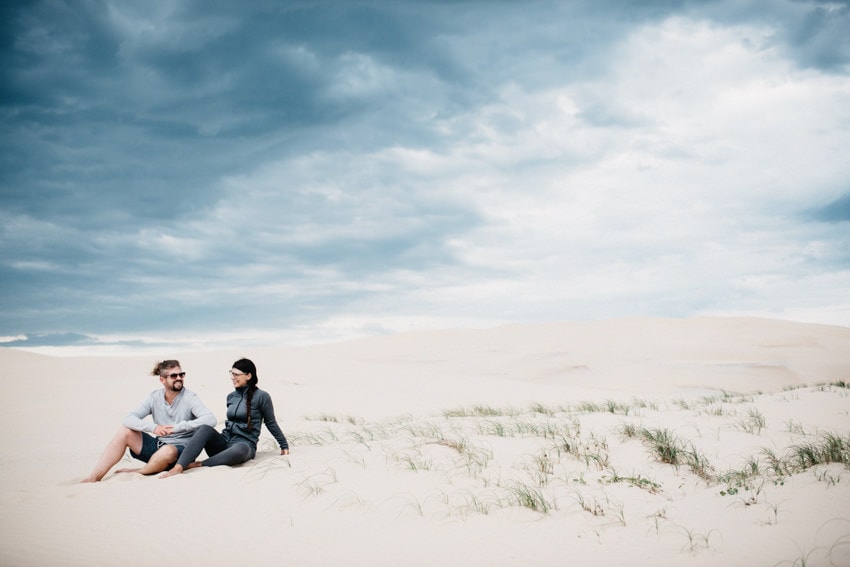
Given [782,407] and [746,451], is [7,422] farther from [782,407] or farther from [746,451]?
[782,407]

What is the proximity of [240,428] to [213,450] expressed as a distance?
43cm

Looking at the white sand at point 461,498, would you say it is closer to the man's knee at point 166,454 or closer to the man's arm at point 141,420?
the man's knee at point 166,454

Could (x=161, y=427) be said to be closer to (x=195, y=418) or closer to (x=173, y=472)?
(x=195, y=418)

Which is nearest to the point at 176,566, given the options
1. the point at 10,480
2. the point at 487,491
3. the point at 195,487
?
the point at 195,487

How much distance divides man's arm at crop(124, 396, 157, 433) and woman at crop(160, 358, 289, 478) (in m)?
0.65

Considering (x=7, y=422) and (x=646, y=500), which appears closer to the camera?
(x=646, y=500)

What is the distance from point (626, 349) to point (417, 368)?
14.3 m

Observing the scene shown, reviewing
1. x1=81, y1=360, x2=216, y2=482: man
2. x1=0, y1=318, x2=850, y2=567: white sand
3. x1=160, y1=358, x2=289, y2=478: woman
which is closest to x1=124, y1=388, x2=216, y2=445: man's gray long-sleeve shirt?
x1=81, y1=360, x2=216, y2=482: man

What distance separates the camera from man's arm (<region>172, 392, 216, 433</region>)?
6.71m

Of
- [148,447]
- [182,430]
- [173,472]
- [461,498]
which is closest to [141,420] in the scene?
[148,447]

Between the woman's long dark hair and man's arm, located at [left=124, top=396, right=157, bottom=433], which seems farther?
the woman's long dark hair

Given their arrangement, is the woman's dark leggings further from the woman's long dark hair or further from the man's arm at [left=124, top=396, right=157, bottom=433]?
the man's arm at [left=124, top=396, right=157, bottom=433]

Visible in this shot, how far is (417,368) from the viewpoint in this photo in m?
24.3

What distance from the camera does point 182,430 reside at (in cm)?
675
